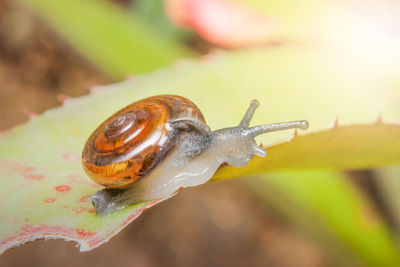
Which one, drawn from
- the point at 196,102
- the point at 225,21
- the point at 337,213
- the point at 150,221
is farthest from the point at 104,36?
the point at 337,213

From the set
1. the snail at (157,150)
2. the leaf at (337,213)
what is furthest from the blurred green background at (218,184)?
the snail at (157,150)

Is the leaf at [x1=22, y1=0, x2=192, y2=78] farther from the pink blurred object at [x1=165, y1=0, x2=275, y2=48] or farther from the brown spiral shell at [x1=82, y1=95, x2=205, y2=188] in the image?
the brown spiral shell at [x1=82, y1=95, x2=205, y2=188]

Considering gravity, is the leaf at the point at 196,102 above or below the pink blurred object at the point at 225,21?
below

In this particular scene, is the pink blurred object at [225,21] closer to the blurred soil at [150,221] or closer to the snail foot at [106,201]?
the blurred soil at [150,221]

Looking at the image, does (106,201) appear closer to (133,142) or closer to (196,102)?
(133,142)

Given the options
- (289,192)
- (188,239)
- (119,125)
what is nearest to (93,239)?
(119,125)

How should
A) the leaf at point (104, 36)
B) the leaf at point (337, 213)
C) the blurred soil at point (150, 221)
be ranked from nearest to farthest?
1. the leaf at point (337, 213)
2. the leaf at point (104, 36)
3. the blurred soil at point (150, 221)

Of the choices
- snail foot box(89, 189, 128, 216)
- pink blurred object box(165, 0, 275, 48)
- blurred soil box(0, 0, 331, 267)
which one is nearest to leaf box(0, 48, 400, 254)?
snail foot box(89, 189, 128, 216)

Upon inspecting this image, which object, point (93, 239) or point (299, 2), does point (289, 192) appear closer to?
point (299, 2)

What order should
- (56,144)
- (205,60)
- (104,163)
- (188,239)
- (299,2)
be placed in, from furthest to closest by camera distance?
1. (188,239)
2. (299,2)
3. (205,60)
4. (56,144)
5. (104,163)
